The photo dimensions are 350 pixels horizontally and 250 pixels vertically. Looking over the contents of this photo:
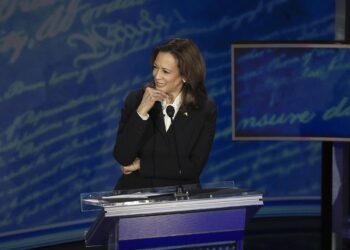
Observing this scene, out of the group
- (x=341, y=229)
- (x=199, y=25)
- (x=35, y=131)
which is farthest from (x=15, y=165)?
(x=341, y=229)

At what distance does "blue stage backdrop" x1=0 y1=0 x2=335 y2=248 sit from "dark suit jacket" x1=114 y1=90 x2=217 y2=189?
7.57 ft

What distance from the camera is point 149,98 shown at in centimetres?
315

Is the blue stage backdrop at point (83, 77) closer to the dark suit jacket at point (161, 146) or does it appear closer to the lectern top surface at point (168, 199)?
the dark suit jacket at point (161, 146)

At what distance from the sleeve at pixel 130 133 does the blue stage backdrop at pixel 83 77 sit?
229 centimetres

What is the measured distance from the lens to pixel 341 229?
5023 mm

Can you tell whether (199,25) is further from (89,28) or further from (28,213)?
(28,213)

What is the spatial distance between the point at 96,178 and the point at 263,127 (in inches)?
72.0

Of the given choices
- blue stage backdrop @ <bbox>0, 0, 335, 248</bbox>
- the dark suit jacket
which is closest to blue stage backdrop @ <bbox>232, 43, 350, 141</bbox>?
the dark suit jacket

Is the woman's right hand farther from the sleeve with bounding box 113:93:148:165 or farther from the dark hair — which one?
the dark hair

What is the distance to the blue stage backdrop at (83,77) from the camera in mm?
5516

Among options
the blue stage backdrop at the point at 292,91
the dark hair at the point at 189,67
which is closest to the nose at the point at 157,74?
the dark hair at the point at 189,67

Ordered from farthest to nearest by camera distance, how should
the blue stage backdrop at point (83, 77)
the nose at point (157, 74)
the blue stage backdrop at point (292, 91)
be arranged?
the blue stage backdrop at point (83, 77) → the blue stage backdrop at point (292, 91) → the nose at point (157, 74)

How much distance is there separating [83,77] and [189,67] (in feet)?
8.33

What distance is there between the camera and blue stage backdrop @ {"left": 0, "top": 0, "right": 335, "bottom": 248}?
5516 millimetres
